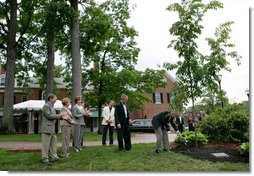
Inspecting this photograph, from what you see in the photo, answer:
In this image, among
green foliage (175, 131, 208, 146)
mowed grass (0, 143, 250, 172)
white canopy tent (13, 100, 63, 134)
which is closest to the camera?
mowed grass (0, 143, 250, 172)

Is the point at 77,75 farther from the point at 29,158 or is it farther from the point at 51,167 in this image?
the point at 51,167

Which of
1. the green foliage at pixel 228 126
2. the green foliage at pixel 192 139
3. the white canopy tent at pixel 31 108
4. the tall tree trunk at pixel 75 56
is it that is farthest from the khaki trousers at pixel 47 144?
the white canopy tent at pixel 31 108

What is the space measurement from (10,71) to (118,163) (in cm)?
1486

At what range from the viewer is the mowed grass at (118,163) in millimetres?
7656

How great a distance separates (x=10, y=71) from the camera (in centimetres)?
2128

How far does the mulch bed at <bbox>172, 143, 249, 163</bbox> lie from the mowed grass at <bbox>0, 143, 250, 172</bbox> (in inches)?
16.9

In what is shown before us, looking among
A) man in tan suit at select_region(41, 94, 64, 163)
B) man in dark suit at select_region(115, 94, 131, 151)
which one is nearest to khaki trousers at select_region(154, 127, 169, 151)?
man in dark suit at select_region(115, 94, 131, 151)

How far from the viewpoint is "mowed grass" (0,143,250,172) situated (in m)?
7.66

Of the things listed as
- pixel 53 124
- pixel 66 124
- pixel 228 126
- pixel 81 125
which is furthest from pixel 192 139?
pixel 53 124

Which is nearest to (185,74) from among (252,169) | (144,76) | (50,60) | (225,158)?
(225,158)

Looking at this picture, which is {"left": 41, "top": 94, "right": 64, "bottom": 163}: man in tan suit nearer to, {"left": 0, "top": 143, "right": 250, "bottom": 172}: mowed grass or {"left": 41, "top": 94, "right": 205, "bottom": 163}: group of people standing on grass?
{"left": 41, "top": 94, "right": 205, "bottom": 163}: group of people standing on grass

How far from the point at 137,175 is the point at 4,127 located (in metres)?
14.9

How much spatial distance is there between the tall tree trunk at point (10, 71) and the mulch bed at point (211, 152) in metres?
12.7

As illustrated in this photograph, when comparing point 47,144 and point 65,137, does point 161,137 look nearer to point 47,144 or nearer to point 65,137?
point 65,137
